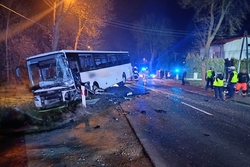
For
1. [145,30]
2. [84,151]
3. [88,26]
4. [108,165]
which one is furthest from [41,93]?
[145,30]

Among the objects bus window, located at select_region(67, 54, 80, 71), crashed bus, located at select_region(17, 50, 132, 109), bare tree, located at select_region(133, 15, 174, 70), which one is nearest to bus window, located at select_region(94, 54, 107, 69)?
crashed bus, located at select_region(17, 50, 132, 109)

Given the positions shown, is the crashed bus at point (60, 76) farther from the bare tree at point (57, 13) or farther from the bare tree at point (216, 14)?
the bare tree at point (216, 14)

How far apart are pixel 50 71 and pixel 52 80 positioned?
0.59m

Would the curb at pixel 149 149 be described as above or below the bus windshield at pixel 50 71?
below

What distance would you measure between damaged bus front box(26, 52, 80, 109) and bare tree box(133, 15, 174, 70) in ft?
117

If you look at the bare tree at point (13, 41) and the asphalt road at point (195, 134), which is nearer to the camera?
the asphalt road at point (195, 134)

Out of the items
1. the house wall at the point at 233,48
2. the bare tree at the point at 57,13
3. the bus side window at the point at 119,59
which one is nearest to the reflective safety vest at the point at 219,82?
the bus side window at the point at 119,59

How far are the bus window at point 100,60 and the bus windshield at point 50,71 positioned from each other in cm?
443

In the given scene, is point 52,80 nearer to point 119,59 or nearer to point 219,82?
point 219,82

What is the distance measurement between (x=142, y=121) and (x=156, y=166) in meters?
3.69

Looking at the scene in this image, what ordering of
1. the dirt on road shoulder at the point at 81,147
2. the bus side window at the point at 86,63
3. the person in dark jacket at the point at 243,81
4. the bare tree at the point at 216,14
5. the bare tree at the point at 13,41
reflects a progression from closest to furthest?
the dirt on road shoulder at the point at 81,147
the person in dark jacket at the point at 243,81
the bus side window at the point at 86,63
the bare tree at the point at 216,14
the bare tree at the point at 13,41

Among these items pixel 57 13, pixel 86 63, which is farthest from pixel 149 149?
pixel 57 13

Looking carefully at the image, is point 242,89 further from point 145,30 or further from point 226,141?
point 145,30

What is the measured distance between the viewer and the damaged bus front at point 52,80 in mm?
10227
